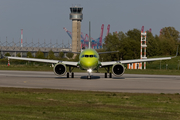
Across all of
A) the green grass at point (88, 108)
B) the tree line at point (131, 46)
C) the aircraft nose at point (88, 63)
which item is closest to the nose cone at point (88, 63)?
the aircraft nose at point (88, 63)

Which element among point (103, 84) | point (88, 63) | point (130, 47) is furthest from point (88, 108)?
point (130, 47)

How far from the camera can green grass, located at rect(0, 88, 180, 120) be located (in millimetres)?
12633

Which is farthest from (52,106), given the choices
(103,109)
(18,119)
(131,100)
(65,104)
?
(131,100)

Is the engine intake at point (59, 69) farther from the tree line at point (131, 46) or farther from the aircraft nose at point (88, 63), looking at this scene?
the tree line at point (131, 46)

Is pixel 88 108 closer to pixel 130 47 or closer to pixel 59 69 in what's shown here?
pixel 59 69

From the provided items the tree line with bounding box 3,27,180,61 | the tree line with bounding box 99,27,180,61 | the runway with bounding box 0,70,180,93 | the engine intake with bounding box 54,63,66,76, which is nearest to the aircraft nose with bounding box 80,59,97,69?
the runway with bounding box 0,70,180,93

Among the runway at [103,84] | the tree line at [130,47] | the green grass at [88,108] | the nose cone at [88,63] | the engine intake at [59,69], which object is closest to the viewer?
the green grass at [88,108]

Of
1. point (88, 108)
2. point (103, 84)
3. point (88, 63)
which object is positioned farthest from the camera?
point (88, 63)

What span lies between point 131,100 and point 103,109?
382 centimetres

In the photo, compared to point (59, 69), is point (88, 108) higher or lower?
lower

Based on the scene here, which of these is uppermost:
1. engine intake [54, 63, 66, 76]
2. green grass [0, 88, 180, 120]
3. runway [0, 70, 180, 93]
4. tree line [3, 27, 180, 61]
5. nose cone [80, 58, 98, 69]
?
tree line [3, 27, 180, 61]

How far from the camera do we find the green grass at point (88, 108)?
497 inches

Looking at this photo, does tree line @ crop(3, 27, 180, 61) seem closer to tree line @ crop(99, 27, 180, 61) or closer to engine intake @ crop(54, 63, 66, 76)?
tree line @ crop(99, 27, 180, 61)

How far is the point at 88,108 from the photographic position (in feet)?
49.1
